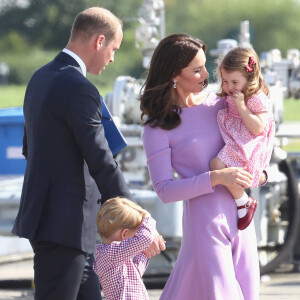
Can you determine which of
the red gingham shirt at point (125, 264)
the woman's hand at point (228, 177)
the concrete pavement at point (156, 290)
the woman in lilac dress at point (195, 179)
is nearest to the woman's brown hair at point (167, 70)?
the woman in lilac dress at point (195, 179)

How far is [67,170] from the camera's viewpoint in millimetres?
3807

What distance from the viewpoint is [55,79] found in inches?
151

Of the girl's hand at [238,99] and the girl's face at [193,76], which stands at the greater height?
the girl's face at [193,76]

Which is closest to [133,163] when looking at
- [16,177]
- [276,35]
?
[16,177]

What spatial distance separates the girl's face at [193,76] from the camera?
3.87 meters

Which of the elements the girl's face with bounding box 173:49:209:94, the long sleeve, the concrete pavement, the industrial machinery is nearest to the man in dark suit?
the long sleeve

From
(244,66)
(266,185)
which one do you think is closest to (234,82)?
(244,66)

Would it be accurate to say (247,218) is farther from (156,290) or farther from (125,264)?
(156,290)

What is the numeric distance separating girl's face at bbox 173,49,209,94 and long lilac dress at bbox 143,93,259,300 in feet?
0.27

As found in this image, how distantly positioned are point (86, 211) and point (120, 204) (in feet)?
0.71

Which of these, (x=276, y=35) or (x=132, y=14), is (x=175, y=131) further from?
(x=276, y=35)

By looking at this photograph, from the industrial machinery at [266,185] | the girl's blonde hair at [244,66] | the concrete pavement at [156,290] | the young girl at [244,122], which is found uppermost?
the girl's blonde hair at [244,66]

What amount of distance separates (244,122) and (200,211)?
37cm

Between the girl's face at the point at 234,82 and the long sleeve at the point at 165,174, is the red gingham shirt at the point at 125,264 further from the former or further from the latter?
the girl's face at the point at 234,82
